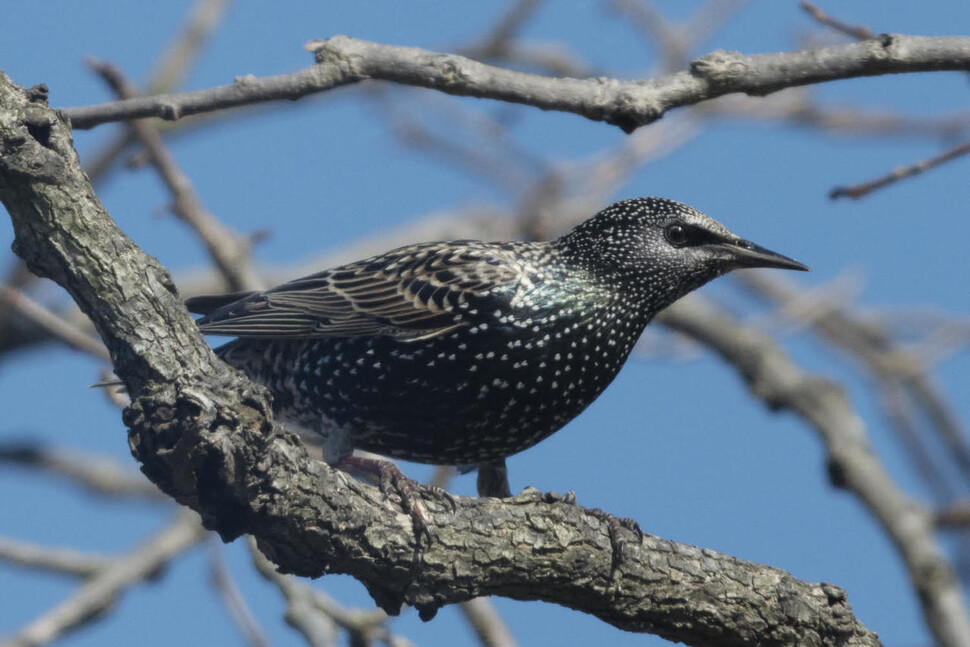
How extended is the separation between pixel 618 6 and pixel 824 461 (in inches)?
127

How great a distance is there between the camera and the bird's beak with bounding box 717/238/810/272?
200 inches

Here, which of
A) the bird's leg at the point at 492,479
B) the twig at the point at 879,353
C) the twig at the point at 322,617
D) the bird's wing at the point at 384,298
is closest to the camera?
the bird's wing at the point at 384,298

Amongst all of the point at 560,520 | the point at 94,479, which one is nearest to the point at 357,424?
the point at 560,520

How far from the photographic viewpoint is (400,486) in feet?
14.2

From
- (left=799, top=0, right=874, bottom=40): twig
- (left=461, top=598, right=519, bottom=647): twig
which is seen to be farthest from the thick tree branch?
(left=461, top=598, right=519, bottom=647): twig

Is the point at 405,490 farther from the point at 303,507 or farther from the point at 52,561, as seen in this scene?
the point at 52,561

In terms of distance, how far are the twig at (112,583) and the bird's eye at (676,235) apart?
2893 millimetres

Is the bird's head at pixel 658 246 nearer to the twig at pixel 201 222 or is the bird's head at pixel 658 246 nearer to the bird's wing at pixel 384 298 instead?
the bird's wing at pixel 384 298

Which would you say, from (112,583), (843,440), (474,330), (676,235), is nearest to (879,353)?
(843,440)

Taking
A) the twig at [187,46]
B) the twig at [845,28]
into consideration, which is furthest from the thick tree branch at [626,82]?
the twig at [187,46]

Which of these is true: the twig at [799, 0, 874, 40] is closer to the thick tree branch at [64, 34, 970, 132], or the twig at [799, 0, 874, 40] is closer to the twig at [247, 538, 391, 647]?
the thick tree branch at [64, 34, 970, 132]

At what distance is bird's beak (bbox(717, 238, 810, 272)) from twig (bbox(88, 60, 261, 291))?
2.44 m

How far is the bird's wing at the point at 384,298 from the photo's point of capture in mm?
5141

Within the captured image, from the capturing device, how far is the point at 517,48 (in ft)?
32.1
